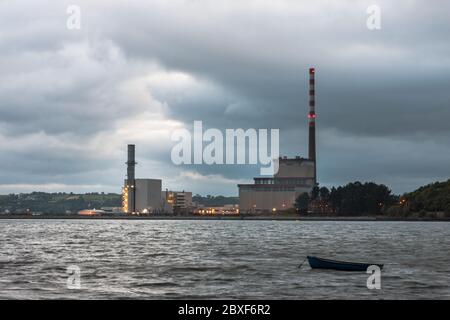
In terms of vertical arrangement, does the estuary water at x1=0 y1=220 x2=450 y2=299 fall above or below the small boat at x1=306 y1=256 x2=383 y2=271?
below

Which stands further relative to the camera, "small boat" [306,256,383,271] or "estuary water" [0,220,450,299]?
"small boat" [306,256,383,271]

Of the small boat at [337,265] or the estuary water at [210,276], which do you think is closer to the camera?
the estuary water at [210,276]

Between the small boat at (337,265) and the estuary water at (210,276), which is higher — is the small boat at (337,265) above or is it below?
above

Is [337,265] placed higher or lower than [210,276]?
higher

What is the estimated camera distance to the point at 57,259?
66.7 m

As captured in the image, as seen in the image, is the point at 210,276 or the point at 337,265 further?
the point at 337,265
